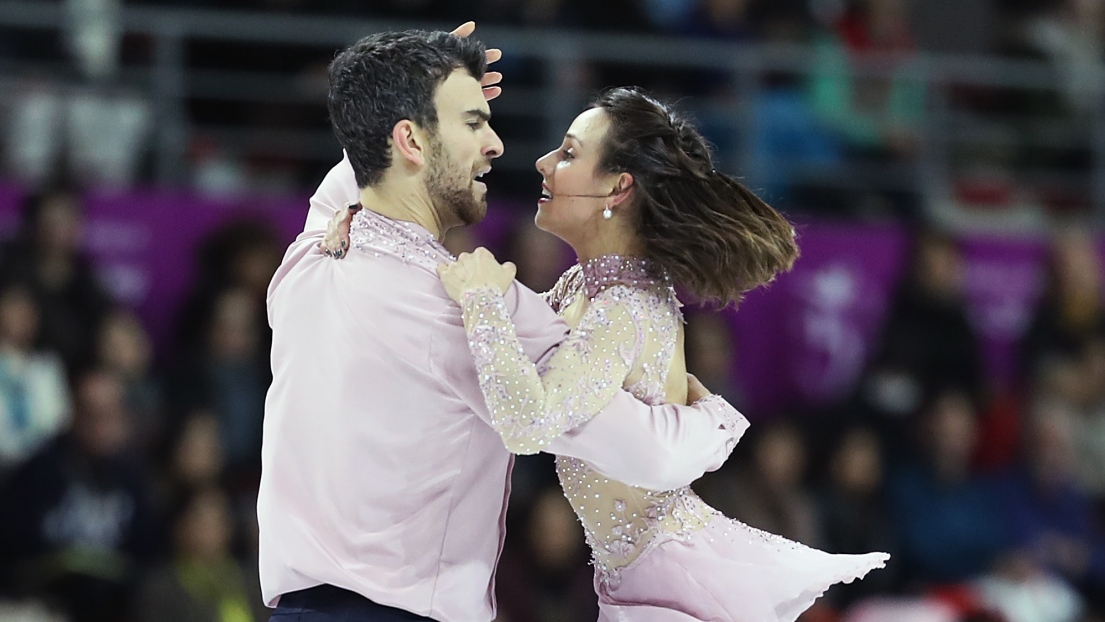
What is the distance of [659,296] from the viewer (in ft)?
11.0

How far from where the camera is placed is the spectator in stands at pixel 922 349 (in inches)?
305

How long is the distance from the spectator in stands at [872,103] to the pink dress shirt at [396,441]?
223 inches

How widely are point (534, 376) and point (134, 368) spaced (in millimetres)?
3930

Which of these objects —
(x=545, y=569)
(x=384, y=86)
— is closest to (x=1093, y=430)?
(x=545, y=569)

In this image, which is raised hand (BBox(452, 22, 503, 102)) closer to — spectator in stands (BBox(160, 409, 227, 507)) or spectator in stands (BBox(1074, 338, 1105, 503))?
spectator in stands (BBox(160, 409, 227, 507))

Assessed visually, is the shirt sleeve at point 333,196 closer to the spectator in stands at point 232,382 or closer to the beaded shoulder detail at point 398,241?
the beaded shoulder detail at point 398,241

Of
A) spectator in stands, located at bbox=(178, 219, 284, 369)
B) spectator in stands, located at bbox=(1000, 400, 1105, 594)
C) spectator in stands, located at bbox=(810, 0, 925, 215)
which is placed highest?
spectator in stands, located at bbox=(810, 0, 925, 215)

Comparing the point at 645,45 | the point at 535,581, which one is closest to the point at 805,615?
the point at 535,581

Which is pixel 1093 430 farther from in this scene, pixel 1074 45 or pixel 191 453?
pixel 191 453

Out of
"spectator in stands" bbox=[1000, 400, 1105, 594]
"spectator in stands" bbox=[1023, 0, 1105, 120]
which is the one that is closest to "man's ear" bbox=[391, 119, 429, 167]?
"spectator in stands" bbox=[1000, 400, 1105, 594]

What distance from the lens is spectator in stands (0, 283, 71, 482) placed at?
620 cm

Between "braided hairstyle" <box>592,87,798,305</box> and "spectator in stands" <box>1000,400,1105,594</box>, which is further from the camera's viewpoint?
"spectator in stands" <box>1000,400,1105,594</box>

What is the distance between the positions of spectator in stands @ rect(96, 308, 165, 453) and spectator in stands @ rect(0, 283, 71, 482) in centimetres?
22

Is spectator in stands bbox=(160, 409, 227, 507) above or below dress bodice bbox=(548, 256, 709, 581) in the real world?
below
